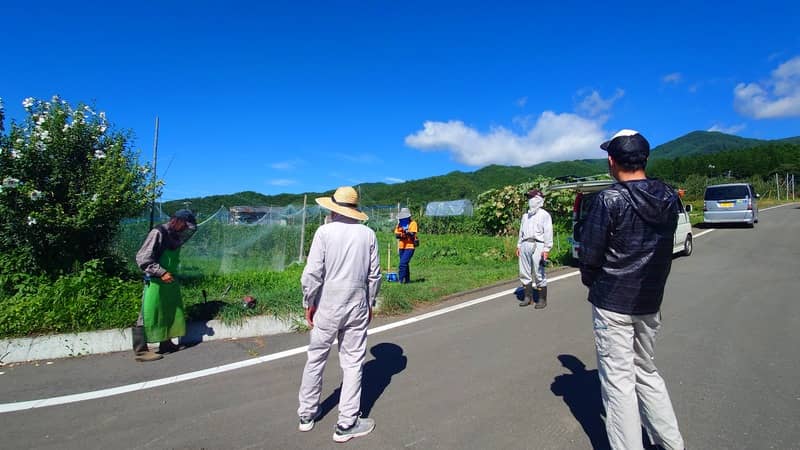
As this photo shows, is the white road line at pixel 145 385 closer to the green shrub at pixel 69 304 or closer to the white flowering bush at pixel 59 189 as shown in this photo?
the green shrub at pixel 69 304

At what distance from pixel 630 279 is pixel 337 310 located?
1.99 metres

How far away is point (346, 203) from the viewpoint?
3.50 meters

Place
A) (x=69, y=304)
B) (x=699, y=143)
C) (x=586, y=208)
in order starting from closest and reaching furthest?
(x=69, y=304), (x=586, y=208), (x=699, y=143)

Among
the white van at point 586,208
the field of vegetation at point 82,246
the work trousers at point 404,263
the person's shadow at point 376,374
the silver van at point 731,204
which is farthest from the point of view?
the silver van at point 731,204

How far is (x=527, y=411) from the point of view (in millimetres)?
3420

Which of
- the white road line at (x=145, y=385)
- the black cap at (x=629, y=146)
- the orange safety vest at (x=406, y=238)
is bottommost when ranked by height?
the white road line at (x=145, y=385)

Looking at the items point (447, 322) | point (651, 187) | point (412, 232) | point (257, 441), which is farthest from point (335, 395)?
point (412, 232)

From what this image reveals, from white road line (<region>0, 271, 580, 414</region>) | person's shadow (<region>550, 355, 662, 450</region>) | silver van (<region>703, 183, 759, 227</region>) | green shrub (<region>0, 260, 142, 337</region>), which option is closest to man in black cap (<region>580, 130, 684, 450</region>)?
person's shadow (<region>550, 355, 662, 450</region>)

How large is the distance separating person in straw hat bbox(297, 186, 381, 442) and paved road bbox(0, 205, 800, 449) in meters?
0.26

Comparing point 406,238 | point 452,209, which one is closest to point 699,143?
point 452,209

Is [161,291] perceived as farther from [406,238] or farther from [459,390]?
[406,238]

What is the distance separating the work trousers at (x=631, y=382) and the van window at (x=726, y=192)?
62.2 feet

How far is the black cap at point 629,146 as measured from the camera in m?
2.59

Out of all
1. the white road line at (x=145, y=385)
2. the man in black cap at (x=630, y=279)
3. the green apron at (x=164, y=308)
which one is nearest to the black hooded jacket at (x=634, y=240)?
the man in black cap at (x=630, y=279)
